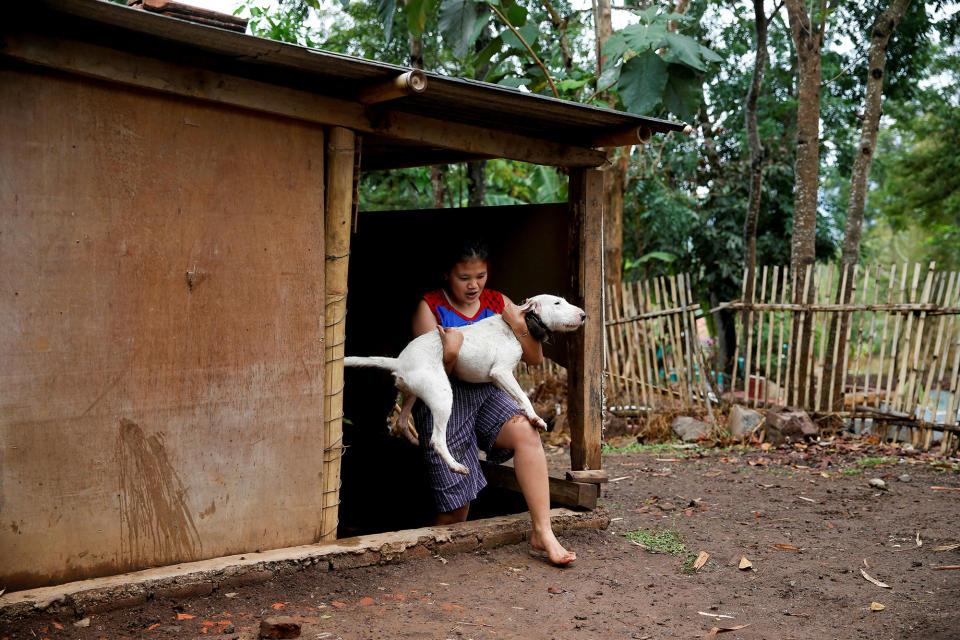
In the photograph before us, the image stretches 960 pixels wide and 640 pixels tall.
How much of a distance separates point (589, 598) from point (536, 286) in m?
2.11

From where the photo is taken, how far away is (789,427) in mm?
7738

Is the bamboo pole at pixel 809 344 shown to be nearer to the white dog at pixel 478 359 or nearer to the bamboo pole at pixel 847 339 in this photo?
the bamboo pole at pixel 847 339

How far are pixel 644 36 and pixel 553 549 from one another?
3741 millimetres

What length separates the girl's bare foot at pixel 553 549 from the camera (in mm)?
4031

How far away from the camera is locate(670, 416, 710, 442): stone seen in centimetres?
838

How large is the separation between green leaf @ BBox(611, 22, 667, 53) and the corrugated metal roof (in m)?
1.47

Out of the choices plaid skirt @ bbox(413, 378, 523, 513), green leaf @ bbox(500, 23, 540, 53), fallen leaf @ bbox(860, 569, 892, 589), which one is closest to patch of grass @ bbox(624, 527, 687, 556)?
fallen leaf @ bbox(860, 569, 892, 589)

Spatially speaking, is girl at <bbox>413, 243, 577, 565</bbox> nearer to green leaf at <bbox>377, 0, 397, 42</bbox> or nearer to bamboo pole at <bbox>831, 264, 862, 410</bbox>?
green leaf at <bbox>377, 0, 397, 42</bbox>

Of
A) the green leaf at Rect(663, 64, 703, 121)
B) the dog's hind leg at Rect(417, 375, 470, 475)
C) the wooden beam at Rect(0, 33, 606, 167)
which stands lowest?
the dog's hind leg at Rect(417, 375, 470, 475)

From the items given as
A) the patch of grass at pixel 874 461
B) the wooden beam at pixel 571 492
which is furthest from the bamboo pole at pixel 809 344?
the wooden beam at pixel 571 492

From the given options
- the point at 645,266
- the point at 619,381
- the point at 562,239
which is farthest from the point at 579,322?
the point at 645,266

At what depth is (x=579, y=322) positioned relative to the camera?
4.09 metres

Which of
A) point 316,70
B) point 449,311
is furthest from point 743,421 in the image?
point 316,70

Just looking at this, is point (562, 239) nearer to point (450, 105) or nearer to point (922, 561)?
point (450, 105)
